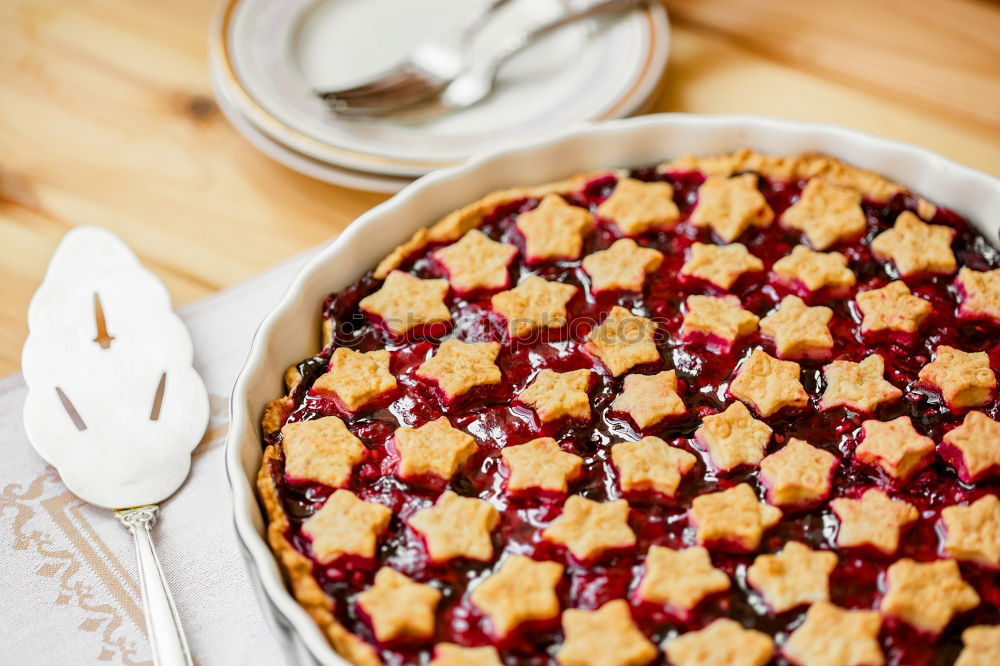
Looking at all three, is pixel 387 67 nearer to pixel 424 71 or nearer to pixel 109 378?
pixel 424 71

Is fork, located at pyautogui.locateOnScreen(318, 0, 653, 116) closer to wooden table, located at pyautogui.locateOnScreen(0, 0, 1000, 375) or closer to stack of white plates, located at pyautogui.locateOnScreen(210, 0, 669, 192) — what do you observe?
stack of white plates, located at pyautogui.locateOnScreen(210, 0, 669, 192)

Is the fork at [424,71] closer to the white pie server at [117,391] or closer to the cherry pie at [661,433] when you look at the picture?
the cherry pie at [661,433]

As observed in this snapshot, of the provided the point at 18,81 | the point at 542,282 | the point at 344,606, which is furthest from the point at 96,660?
the point at 18,81

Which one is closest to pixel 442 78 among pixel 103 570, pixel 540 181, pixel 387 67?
pixel 387 67

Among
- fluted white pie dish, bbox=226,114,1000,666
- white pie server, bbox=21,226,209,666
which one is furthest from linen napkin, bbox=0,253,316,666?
fluted white pie dish, bbox=226,114,1000,666

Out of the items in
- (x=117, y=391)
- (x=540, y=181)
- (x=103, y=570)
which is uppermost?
(x=540, y=181)

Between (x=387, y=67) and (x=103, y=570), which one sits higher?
(x=387, y=67)

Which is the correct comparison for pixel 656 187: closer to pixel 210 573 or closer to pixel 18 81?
pixel 210 573
